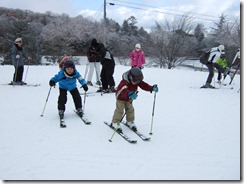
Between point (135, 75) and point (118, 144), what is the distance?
122 cm

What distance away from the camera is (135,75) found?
412 cm

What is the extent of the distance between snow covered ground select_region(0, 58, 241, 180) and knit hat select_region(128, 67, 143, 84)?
1.04m

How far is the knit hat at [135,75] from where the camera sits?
4.12 m

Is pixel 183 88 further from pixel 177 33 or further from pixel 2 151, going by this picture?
pixel 177 33

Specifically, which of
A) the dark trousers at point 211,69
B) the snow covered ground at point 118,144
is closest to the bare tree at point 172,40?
the dark trousers at point 211,69

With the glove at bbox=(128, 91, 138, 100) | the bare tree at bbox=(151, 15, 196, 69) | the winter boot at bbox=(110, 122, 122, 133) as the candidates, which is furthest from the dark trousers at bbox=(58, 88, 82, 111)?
the bare tree at bbox=(151, 15, 196, 69)

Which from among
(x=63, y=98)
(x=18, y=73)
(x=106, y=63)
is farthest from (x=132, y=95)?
(x=18, y=73)

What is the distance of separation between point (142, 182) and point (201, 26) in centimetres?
4582

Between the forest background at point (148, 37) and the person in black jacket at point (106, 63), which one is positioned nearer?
the person in black jacket at point (106, 63)

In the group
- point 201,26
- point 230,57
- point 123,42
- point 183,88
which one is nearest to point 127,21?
point 123,42

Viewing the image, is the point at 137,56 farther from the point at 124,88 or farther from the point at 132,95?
the point at 132,95

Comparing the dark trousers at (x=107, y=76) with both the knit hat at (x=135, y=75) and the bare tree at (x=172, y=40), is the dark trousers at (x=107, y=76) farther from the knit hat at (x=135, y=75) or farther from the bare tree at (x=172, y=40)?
the bare tree at (x=172, y=40)

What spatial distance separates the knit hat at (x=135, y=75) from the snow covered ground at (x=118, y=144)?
1039mm

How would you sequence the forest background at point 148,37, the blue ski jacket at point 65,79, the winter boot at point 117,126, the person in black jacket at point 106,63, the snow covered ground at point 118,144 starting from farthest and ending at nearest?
the forest background at point 148,37 → the person in black jacket at point 106,63 → the blue ski jacket at point 65,79 → the winter boot at point 117,126 → the snow covered ground at point 118,144
